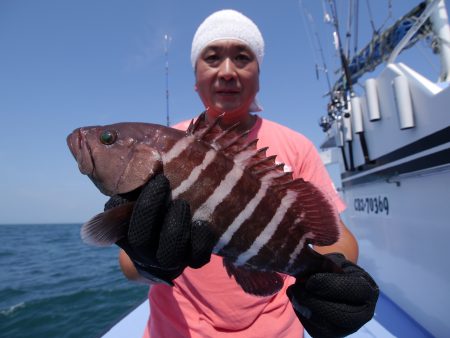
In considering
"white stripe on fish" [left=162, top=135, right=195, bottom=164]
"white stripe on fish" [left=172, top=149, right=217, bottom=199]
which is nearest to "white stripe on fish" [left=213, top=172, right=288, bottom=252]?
"white stripe on fish" [left=172, top=149, right=217, bottom=199]

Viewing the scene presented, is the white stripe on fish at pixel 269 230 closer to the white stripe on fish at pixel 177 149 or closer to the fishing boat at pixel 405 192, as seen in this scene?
the white stripe on fish at pixel 177 149

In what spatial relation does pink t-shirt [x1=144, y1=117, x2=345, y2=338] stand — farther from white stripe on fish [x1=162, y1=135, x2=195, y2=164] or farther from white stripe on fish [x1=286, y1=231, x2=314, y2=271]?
white stripe on fish [x1=162, y1=135, x2=195, y2=164]

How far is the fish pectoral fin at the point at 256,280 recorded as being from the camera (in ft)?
5.03

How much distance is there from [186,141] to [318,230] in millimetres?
820

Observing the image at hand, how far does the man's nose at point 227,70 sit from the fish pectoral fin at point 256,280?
129cm

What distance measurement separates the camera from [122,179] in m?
1.43

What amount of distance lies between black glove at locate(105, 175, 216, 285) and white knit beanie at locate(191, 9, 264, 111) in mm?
1391

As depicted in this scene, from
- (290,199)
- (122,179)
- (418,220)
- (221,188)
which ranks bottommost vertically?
(418,220)

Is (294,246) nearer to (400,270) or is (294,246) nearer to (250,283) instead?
(250,283)

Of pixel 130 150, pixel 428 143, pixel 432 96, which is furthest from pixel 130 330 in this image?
pixel 432 96

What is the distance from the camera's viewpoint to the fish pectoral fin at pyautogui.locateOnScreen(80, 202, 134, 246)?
134 centimetres

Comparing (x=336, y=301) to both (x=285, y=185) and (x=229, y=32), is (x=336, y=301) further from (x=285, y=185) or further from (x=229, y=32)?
(x=229, y=32)

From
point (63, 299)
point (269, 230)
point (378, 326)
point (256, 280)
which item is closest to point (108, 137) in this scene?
point (269, 230)

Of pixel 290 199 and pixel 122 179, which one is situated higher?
pixel 122 179
